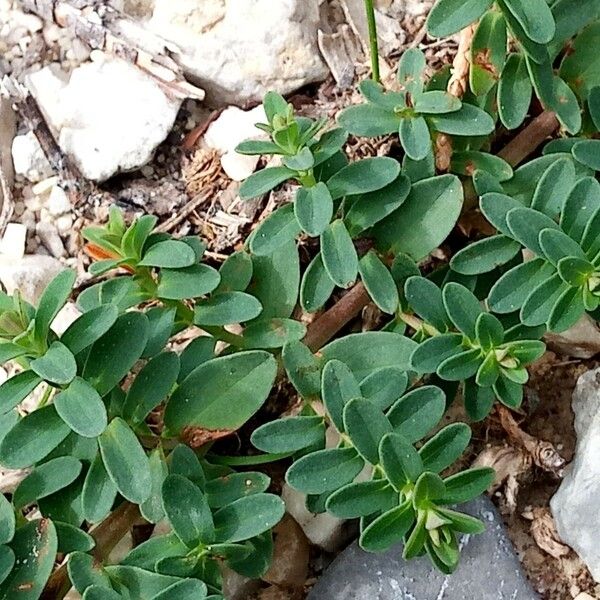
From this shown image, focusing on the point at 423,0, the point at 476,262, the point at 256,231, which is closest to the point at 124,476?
the point at 256,231

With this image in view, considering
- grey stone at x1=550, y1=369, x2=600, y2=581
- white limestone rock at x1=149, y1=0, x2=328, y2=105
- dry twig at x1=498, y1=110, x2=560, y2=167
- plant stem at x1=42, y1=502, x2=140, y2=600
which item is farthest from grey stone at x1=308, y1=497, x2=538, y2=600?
white limestone rock at x1=149, y1=0, x2=328, y2=105

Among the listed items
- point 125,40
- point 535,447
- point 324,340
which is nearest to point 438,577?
point 535,447

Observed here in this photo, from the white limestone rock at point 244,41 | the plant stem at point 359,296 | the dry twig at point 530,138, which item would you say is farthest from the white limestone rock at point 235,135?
the dry twig at point 530,138

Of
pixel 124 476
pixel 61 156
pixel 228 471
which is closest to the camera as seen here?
pixel 124 476

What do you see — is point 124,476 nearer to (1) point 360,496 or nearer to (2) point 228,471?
(2) point 228,471

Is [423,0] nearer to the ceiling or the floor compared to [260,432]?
nearer to the ceiling

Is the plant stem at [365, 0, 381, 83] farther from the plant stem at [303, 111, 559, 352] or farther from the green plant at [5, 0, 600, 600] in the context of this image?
the plant stem at [303, 111, 559, 352]
